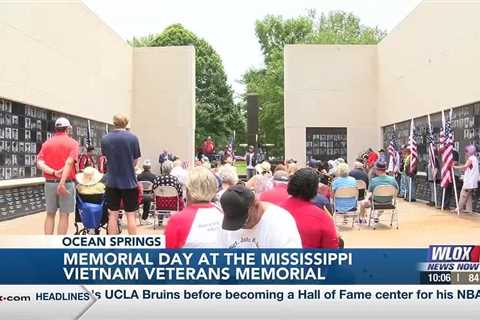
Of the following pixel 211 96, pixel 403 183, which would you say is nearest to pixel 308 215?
pixel 403 183

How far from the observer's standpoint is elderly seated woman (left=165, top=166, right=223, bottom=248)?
2.31 metres

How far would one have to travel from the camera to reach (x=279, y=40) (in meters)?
45.9

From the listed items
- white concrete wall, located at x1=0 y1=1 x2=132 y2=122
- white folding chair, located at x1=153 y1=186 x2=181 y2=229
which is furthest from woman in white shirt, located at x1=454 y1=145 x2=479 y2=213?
white concrete wall, located at x1=0 y1=1 x2=132 y2=122

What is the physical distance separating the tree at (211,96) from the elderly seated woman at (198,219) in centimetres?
3490

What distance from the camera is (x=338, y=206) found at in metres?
8.61

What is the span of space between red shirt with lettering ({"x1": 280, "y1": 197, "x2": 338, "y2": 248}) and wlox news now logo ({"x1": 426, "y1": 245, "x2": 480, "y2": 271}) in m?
0.54

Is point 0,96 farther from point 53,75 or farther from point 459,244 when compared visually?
point 459,244

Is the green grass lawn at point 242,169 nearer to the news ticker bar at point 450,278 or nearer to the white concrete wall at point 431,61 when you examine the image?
the white concrete wall at point 431,61

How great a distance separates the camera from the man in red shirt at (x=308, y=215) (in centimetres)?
262

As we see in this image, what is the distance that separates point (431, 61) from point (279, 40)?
104ft

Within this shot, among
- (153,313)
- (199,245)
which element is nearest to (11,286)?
(153,313)

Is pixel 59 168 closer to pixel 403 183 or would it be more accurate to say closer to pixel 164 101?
pixel 403 183

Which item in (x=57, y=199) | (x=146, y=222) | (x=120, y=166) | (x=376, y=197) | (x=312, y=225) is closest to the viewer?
(x=312, y=225)

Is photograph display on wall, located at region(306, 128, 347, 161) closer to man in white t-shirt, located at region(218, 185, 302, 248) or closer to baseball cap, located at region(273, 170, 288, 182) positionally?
baseball cap, located at region(273, 170, 288, 182)
